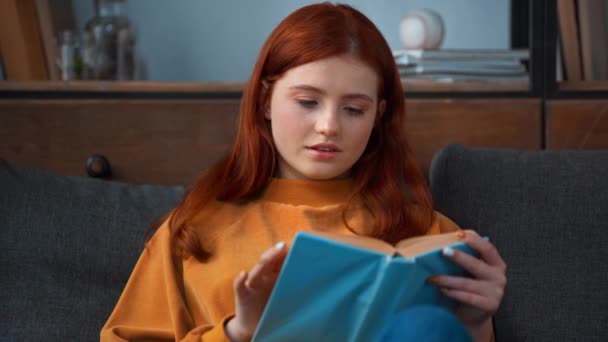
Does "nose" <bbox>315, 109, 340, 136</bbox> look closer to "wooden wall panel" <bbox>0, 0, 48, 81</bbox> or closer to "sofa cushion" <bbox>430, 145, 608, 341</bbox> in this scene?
"sofa cushion" <bbox>430, 145, 608, 341</bbox>

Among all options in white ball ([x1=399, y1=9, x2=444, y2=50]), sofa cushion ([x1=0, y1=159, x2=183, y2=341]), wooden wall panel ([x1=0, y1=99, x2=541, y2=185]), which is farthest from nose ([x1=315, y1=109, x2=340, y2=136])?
white ball ([x1=399, y1=9, x2=444, y2=50])

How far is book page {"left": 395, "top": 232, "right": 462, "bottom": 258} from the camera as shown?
0.86m

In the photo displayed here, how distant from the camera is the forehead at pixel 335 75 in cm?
117

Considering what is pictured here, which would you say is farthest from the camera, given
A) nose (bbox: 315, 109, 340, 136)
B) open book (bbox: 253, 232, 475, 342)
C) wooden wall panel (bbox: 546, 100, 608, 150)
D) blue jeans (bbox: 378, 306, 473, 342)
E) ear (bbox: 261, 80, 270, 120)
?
wooden wall panel (bbox: 546, 100, 608, 150)

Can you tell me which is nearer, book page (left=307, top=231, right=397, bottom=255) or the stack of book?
book page (left=307, top=231, right=397, bottom=255)

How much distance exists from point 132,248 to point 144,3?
0.88m

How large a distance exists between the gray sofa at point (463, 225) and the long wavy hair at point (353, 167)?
0.13 metres

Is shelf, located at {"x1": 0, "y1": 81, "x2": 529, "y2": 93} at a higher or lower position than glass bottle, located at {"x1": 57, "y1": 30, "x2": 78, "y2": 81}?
lower

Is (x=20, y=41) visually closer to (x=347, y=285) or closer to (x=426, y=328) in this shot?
(x=347, y=285)

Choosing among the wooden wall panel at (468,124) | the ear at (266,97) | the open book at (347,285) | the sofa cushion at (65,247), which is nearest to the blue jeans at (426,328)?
the open book at (347,285)

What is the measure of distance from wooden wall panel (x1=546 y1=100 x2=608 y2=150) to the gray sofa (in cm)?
20

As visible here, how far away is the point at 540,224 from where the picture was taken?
4.55 ft

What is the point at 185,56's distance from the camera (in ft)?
6.76

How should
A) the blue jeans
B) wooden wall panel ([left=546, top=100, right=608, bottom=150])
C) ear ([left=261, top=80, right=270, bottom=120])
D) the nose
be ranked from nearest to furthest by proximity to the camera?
1. the blue jeans
2. the nose
3. ear ([left=261, top=80, right=270, bottom=120])
4. wooden wall panel ([left=546, top=100, right=608, bottom=150])
